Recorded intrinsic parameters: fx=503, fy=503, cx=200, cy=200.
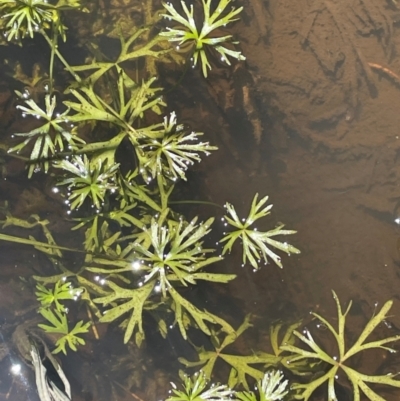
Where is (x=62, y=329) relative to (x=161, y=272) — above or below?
below

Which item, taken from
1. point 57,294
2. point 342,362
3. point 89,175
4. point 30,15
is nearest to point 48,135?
point 89,175

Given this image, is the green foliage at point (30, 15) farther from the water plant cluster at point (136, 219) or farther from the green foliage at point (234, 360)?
the green foliage at point (234, 360)

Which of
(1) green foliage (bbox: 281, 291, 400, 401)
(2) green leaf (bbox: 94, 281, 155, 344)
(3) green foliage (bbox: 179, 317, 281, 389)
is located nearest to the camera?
(2) green leaf (bbox: 94, 281, 155, 344)

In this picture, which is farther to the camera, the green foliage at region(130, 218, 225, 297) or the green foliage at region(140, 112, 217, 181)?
the green foliage at region(140, 112, 217, 181)

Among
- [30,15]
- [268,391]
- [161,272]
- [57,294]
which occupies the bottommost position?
[268,391]

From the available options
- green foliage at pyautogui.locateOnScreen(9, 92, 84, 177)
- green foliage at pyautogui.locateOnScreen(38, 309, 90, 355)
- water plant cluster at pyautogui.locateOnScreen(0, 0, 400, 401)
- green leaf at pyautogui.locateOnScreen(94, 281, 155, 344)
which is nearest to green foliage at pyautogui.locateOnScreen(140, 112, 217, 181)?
water plant cluster at pyautogui.locateOnScreen(0, 0, 400, 401)

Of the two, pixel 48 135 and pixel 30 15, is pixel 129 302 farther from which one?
pixel 30 15

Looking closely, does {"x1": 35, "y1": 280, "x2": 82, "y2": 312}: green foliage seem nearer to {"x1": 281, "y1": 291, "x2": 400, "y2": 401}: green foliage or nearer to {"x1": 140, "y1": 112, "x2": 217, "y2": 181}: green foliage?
{"x1": 140, "y1": 112, "x2": 217, "y2": 181}: green foliage
